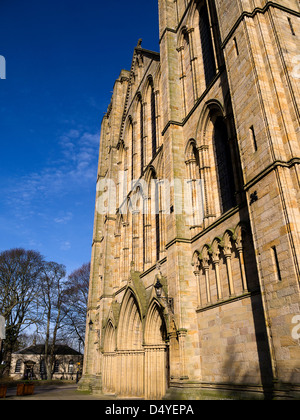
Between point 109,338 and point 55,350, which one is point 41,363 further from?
point 109,338

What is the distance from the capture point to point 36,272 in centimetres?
3675

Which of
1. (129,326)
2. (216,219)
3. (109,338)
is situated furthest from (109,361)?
(216,219)

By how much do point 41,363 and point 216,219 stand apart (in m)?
48.6

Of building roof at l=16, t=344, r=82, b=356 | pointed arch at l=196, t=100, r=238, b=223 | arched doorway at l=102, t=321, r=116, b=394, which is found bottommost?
arched doorway at l=102, t=321, r=116, b=394

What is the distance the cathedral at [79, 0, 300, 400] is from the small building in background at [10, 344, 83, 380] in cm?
3343

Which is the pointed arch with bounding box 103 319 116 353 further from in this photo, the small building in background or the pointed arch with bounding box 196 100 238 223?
the small building in background

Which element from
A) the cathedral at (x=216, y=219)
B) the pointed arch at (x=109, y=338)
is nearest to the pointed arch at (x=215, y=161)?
the cathedral at (x=216, y=219)

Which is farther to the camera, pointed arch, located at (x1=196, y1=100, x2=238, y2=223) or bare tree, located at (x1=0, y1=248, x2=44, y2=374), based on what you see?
bare tree, located at (x1=0, y1=248, x2=44, y2=374)

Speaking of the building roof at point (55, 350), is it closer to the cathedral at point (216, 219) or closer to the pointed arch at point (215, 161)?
the cathedral at point (216, 219)

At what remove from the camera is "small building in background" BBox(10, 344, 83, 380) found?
1911 inches

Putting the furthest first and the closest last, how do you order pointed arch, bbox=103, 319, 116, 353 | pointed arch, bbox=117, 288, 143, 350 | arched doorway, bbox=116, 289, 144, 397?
pointed arch, bbox=103, 319, 116, 353
pointed arch, bbox=117, 288, 143, 350
arched doorway, bbox=116, 289, 144, 397

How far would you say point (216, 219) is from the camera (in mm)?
11000

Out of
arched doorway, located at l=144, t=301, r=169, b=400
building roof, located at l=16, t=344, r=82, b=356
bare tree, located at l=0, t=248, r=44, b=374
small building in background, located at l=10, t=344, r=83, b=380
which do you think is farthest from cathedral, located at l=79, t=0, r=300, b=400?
building roof, located at l=16, t=344, r=82, b=356
